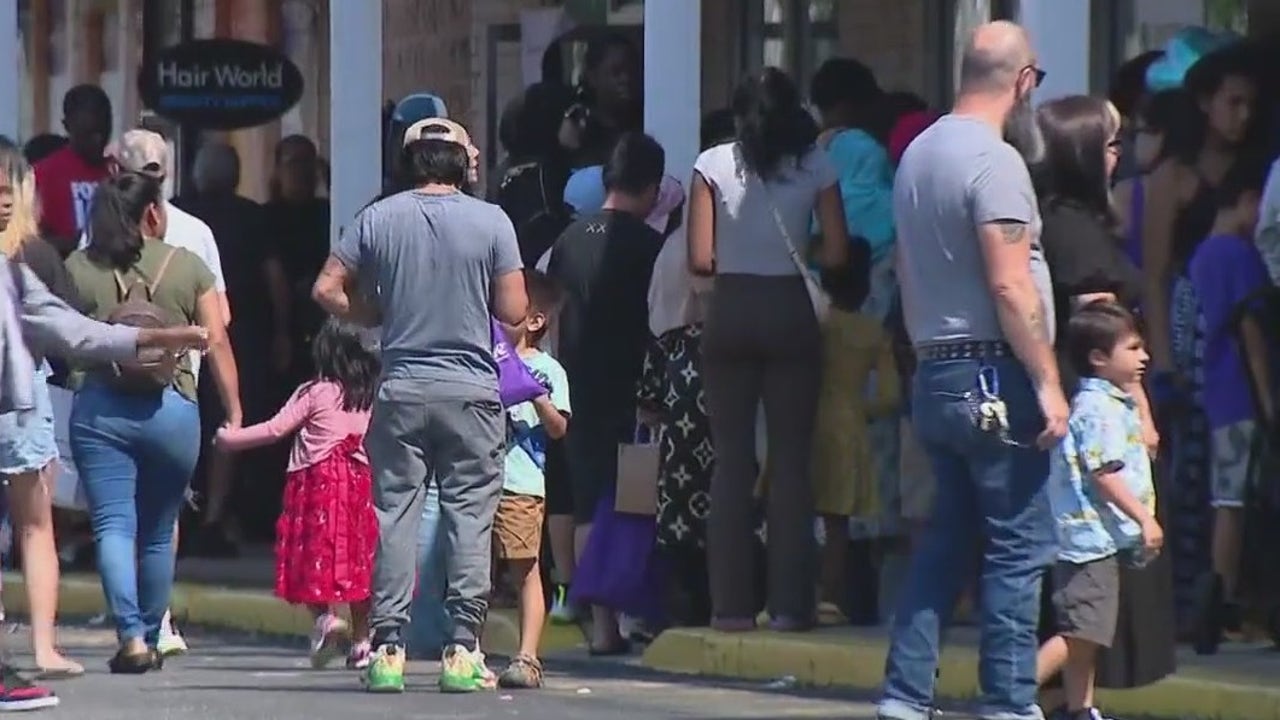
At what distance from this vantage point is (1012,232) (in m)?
8.65

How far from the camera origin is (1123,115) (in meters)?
12.1

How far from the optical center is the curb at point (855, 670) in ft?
31.9

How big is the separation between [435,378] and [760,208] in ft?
4.54

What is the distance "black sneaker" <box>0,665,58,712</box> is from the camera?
33.7 feet

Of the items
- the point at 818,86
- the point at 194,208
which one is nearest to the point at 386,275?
the point at 818,86

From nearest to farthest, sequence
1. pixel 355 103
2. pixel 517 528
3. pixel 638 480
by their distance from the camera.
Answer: pixel 517 528 < pixel 638 480 < pixel 355 103

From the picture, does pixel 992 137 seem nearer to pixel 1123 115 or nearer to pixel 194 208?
pixel 1123 115

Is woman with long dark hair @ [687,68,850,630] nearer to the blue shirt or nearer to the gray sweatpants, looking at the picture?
the gray sweatpants

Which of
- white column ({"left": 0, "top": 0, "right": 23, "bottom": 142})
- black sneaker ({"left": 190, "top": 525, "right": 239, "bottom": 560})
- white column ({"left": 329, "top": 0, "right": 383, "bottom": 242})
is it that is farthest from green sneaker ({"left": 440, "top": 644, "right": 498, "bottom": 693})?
white column ({"left": 0, "top": 0, "right": 23, "bottom": 142})

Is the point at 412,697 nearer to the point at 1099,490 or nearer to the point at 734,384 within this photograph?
the point at 734,384

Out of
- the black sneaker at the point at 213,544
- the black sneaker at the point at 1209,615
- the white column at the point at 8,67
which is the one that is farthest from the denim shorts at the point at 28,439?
the white column at the point at 8,67

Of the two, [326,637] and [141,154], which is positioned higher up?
[141,154]

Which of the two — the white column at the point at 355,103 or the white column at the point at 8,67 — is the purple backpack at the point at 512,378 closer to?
the white column at the point at 355,103

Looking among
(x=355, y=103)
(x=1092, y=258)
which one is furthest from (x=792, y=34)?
(x=1092, y=258)
